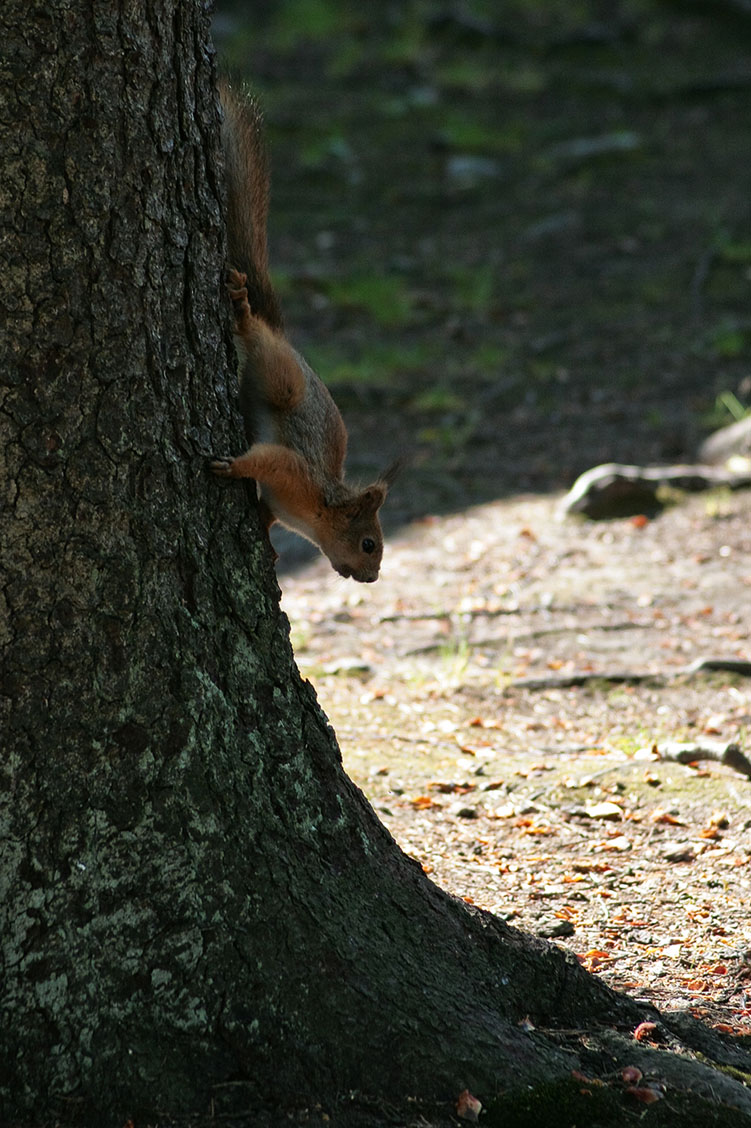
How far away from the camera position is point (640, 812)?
346 centimetres

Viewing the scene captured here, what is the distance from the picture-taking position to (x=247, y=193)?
241cm

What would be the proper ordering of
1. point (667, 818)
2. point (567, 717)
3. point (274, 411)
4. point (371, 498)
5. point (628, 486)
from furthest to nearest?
point (628, 486) < point (567, 717) < point (667, 818) < point (371, 498) < point (274, 411)

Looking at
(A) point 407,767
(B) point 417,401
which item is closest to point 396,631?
(A) point 407,767

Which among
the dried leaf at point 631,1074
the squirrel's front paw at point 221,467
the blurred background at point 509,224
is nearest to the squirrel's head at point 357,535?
the squirrel's front paw at point 221,467

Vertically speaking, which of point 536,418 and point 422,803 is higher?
point 536,418

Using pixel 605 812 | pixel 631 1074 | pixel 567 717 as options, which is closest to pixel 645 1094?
pixel 631 1074

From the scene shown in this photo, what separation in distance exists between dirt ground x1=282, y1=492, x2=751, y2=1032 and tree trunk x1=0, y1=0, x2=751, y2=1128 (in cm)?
77

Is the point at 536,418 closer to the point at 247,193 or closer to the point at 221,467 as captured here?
the point at 247,193

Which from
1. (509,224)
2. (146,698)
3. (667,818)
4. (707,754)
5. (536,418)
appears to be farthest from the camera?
(509,224)

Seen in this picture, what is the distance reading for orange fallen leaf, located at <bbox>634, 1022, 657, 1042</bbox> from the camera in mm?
2299

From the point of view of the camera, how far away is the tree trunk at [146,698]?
1878mm

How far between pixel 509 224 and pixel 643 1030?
7.85 meters

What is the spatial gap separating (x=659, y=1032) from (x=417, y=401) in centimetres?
523

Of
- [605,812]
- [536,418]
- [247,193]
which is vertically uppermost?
[247,193]
